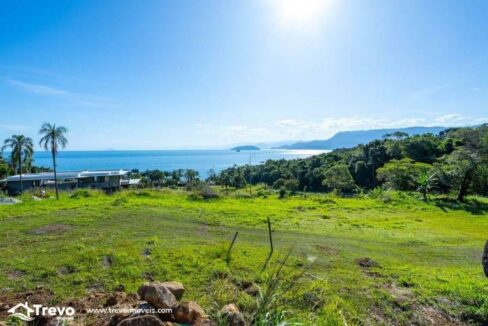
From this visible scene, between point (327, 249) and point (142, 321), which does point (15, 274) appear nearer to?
point (142, 321)

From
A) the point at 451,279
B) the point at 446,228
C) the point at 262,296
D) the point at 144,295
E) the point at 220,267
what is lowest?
the point at 446,228

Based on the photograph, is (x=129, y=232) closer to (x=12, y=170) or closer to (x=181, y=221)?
(x=181, y=221)

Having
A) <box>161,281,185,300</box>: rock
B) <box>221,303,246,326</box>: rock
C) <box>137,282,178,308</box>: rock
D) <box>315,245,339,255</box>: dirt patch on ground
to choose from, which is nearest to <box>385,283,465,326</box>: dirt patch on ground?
<box>315,245,339,255</box>: dirt patch on ground

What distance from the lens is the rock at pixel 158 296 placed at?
13.8ft

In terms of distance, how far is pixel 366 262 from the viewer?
8.81 metres

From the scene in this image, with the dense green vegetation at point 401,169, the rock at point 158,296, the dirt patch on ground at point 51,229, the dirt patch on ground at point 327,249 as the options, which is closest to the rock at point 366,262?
the dirt patch on ground at point 327,249

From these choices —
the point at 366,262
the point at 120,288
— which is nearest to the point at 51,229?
the point at 120,288

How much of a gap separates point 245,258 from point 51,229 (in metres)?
6.92

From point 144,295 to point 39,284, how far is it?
299 cm

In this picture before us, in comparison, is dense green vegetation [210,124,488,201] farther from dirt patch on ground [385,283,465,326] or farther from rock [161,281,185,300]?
rock [161,281,185,300]

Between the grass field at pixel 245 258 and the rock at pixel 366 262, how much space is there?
0.71 ft

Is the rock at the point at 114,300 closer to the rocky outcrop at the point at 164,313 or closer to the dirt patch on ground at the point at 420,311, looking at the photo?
the rocky outcrop at the point at 164,313

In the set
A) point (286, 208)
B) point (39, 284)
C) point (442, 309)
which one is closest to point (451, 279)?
point (442, 309)

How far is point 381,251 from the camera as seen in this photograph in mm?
10641
